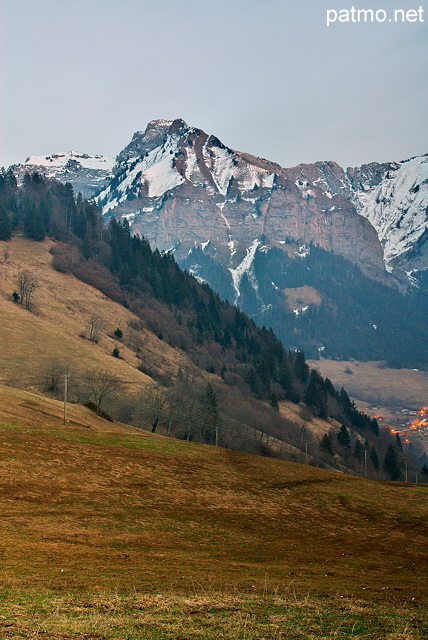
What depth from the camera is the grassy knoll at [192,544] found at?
775 inches

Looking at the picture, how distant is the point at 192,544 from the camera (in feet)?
128

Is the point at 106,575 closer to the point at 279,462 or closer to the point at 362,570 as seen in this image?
the point at 362,570

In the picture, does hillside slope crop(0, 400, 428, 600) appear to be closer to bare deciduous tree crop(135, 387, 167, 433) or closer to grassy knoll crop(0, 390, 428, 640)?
grassy knoll crop(0, 390, 428, 640)

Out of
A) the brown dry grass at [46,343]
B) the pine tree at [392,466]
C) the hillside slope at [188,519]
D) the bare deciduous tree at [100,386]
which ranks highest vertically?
the brown dry grass at [46,343]

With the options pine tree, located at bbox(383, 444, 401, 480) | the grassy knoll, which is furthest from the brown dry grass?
pine tree, located at bbox(383, 444, 401, 480)

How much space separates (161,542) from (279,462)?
40.0 meters

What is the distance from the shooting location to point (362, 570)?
117ft

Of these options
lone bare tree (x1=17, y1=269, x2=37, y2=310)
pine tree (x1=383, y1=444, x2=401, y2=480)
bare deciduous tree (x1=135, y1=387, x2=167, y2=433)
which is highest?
lone bare tree (x1=17, y1=269, x2=37, y2=310)

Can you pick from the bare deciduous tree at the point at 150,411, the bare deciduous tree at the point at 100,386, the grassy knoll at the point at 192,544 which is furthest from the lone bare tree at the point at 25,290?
the grassy knoll at the point at 192,544

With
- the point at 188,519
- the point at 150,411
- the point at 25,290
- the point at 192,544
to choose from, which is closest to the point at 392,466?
the point at 150,411

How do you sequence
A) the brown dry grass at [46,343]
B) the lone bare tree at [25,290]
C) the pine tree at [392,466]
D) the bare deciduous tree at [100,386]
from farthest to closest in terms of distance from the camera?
the pine tree at [392,466] → the lone bare tree at [25,290] → the brown dry grass at [46,343] → the bare deciduous tree at [100,386]

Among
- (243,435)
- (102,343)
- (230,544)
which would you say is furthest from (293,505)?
(102,343)

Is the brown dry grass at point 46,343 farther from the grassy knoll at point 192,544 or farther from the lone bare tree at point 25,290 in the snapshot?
the grassy knoll at point 192,544

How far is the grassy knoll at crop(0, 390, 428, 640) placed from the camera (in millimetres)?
19688
